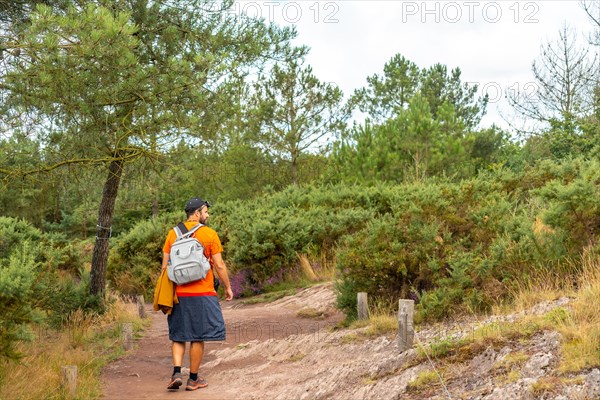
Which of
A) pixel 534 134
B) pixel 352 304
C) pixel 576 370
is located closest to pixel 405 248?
pixel 352 304

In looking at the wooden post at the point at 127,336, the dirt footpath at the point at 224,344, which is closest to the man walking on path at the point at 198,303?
the dirt footpath at the point at 224,344

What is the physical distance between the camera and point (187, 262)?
24.4 ft

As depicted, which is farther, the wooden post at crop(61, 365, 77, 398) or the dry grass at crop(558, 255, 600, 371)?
the wooden post at crop(61, 365, 77, 398)

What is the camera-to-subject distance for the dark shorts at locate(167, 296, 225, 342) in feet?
25.1

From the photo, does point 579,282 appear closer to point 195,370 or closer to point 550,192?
point 550,192

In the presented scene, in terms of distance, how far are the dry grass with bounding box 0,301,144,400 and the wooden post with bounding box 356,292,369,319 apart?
11.4 feet

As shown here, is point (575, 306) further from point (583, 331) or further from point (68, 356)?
point (68, 356)

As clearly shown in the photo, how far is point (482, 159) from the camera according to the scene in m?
29.2

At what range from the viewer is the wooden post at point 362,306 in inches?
380

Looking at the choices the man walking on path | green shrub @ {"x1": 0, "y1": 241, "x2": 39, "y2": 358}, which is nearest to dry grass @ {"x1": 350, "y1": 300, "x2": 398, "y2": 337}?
the man walking on path

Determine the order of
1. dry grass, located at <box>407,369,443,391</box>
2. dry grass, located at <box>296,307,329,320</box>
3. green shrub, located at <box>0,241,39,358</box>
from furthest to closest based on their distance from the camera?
1. dry grass, located at <box>296,307,329,320</box>
2. green shrub, located at <box>0,241,39,358</box>
3. dry grass, located at <box>407,369,443,391</box>

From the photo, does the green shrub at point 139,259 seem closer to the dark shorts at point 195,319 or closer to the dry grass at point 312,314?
the dry grass at point 312,314

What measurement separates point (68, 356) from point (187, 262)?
3.35m

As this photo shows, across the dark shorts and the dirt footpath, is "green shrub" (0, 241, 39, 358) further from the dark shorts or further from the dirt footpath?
the dark shorts
